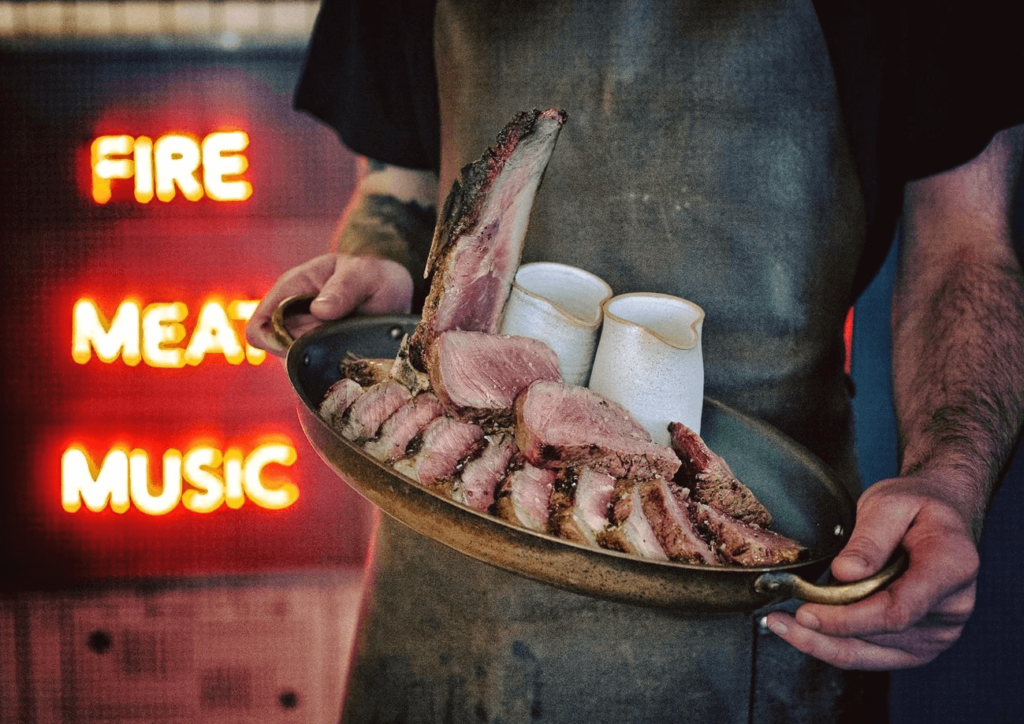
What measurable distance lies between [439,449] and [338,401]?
0.64ft

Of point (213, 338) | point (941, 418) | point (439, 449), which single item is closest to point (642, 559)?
point (439, 449)

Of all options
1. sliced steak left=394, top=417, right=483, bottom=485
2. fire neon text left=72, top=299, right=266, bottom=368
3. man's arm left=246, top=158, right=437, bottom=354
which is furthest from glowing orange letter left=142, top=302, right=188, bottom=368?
sliced steak left=394, top=417, right=483, bottom=485

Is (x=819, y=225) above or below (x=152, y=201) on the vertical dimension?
A: above

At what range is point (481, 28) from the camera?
1.53 meters

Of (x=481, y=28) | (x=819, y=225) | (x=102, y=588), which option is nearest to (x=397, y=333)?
(x=481, y=28)

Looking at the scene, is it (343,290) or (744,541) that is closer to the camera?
(744,541)

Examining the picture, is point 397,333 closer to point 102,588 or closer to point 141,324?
point 141,324

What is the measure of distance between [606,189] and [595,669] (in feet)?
2.84

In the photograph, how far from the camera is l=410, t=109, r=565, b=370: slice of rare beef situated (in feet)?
3.75

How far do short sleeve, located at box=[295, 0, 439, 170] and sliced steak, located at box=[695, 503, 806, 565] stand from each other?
109cm

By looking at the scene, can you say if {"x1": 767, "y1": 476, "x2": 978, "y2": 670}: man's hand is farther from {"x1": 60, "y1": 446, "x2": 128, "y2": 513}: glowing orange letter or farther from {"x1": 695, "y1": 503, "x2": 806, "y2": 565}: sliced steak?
{"x1": 60, "y1": 446, "x2": 128, "y2": 513}: glowing orange letter

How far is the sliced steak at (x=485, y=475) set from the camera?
1022mm

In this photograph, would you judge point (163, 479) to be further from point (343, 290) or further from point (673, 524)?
point (673, 524)

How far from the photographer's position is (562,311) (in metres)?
1.26
